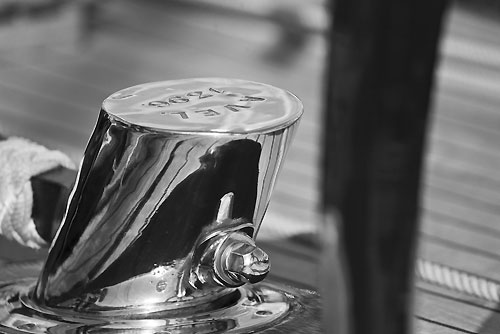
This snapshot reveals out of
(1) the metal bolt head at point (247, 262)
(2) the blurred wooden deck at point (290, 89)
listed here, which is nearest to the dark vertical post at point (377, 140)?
(1) the metal bolt head at point (247, 262)

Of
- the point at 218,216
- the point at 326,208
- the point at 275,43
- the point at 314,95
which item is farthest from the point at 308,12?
the point at 326,208

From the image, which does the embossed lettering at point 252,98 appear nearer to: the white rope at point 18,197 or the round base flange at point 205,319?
the round base flange at point 205,319

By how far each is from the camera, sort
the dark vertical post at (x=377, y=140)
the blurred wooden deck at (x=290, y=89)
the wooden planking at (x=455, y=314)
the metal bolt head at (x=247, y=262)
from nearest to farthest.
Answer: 1. the dark vertical post at (x=377, y=140)
2. the metal bolt head at (x=247, y=262)
3. the wooden planking at (x=455, y=314)
4. the blurred wooden deck at (x=290, y=89)

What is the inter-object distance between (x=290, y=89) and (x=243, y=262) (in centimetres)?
120

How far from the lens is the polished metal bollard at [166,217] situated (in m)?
0.72

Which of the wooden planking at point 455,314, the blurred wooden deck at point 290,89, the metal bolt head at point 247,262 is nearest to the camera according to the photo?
the metal bolt head at point 247,262

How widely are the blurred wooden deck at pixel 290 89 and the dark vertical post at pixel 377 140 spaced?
0.58 meters

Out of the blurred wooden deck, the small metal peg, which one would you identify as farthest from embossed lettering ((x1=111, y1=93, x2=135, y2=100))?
the blurred wooden deck

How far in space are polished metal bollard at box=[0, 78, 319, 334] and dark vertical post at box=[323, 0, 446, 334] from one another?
0.38 m

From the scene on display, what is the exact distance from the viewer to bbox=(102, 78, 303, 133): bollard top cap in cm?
72

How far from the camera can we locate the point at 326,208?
33cm

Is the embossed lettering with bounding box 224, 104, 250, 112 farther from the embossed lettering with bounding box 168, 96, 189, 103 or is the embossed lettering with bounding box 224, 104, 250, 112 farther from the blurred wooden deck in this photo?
the blurred wooden deck

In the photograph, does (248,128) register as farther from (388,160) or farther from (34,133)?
(34,133)

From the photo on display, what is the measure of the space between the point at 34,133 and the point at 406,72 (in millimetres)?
1325
